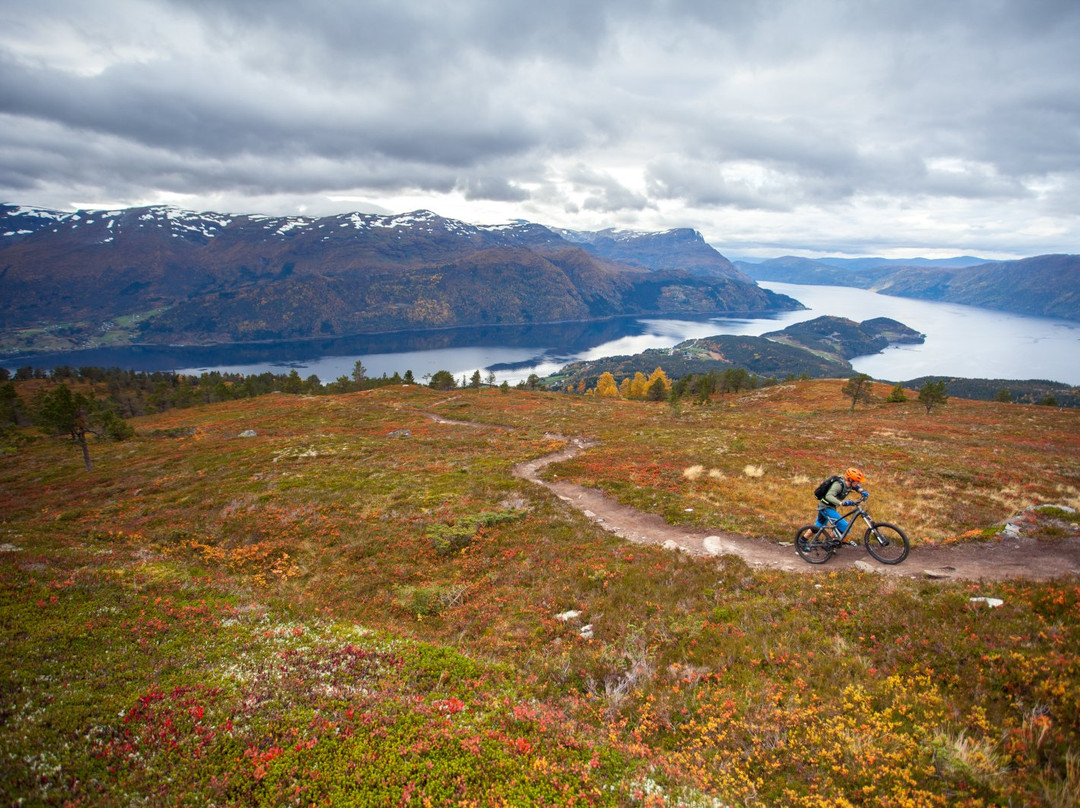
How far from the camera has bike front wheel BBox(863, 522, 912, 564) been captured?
14570 mm

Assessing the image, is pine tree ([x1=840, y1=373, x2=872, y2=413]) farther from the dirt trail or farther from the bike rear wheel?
the bike rear wheel

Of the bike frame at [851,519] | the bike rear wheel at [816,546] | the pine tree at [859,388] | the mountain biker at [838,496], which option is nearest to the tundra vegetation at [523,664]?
the bike rear wheel at [816,546]

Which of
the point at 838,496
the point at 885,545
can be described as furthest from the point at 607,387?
the point at 885,545

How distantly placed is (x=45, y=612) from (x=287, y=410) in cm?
7067

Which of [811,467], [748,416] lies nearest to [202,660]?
[811,467]

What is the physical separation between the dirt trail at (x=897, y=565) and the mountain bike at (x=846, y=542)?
0.90 ft

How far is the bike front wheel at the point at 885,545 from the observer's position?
14.6 metres

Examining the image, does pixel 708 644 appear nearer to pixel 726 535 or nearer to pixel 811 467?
pixel 726 535

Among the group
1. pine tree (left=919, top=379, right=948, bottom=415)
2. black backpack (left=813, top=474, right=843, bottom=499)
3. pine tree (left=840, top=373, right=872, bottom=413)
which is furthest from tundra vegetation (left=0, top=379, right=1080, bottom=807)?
pine tree (left=840, top=373, right=872, bottom=413)

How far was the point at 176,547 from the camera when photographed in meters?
20.2

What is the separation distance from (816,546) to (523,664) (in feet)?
36.6

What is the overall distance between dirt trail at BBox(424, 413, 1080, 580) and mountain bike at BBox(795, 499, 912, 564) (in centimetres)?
28

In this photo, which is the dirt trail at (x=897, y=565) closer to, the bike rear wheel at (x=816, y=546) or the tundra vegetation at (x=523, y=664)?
the bike rear wheel at (x=816, y=546)

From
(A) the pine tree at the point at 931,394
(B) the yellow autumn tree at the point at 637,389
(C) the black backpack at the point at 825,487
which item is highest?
(C) the black backpack at the point at 825,487
